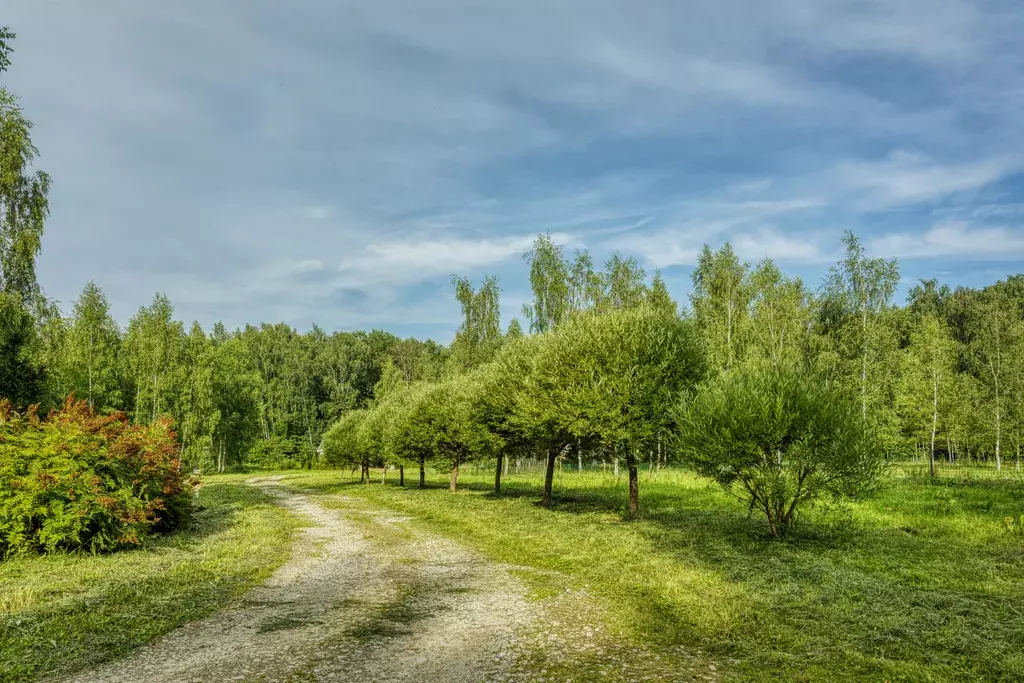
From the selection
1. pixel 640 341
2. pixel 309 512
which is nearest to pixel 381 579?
pixel 640 341

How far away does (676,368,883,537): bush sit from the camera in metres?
17.0

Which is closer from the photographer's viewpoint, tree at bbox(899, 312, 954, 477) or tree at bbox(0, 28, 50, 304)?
tree at bbox(0, 28, 50, 304)

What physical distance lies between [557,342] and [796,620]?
693 inches

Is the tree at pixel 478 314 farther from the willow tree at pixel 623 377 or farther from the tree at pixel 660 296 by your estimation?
the willow tree at pixel 623 377

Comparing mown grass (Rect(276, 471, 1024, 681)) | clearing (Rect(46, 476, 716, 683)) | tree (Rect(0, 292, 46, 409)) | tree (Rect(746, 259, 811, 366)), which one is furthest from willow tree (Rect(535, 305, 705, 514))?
tree (Rect(746, 259, 811, 366))

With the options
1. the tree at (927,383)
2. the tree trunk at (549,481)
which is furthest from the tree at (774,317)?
the tree trunk at (549,481)

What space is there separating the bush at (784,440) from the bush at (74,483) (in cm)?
1886

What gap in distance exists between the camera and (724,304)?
217 ft

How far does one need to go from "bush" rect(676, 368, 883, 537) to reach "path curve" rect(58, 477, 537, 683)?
806 cm

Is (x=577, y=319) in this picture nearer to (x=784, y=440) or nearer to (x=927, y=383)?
(x=784, y=440)

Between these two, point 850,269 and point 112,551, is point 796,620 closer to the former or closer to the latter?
point 112,551

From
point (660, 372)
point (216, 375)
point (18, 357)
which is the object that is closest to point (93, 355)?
point (216, 375)

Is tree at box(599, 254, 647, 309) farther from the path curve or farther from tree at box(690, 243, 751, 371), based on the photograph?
the path curve

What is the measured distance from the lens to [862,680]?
27.1ft
